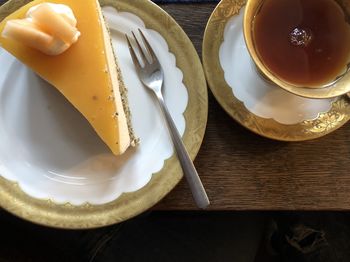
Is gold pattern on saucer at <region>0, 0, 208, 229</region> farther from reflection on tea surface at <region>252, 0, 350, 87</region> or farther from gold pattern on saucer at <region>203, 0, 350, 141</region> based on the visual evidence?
reflection on tea surface at <region>252, 0, 350, 87</region>

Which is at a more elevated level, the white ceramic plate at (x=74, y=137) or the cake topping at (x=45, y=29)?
the cake topping at (x=45, y=29)

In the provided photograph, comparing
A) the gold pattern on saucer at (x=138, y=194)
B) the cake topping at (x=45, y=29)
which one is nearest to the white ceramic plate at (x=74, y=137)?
the gold pattern on saucer at (x=138, y=194)

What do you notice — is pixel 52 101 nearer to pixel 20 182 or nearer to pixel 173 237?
pixel 20 182

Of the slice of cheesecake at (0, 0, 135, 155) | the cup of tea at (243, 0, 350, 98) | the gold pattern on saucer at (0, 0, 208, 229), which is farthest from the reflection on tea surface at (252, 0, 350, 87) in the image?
the slice of cheesecake at (0, 0, 135, 155)

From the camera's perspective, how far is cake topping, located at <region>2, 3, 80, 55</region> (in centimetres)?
88

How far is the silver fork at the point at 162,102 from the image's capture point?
3.02 ft

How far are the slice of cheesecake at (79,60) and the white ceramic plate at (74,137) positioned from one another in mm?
52

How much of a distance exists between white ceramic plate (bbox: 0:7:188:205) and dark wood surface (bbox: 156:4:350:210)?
0.09 meters

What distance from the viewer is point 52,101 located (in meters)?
0.99

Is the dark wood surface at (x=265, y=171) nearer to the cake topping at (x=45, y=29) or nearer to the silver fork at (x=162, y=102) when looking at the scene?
the silver fork at (x=162, y=102)

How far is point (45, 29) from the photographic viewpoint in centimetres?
89

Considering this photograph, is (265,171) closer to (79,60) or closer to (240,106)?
(240,106)

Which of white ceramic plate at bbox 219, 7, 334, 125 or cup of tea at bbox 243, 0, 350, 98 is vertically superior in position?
cup of tea at bbox 243, 0, 350, 98

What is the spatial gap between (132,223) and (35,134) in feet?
1.25
